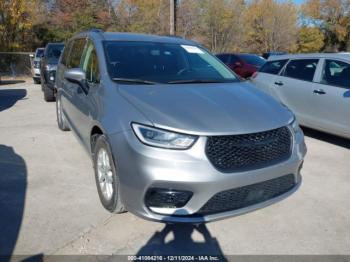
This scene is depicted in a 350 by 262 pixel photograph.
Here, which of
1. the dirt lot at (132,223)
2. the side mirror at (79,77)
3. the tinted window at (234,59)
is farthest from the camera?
the tinted window at (234,59)

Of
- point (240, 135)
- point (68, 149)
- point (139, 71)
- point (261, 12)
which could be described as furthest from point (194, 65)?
point (261, 12)

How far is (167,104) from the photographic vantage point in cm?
326

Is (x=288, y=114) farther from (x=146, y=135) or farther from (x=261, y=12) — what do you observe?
(x=261, y=12)

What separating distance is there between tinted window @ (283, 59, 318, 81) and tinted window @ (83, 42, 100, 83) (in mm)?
3884

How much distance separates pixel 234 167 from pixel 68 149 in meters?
3.51

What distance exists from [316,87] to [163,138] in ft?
13.7

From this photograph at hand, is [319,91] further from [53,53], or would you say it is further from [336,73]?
[53,53]

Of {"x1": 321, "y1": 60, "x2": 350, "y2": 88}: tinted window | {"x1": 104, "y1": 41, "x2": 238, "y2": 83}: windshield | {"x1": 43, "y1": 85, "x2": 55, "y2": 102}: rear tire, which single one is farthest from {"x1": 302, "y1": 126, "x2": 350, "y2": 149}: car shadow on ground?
{"x1": 43, "y1": 85, "x2": 55, "y2": 102}: rear tire

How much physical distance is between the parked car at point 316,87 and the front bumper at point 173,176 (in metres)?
3.28

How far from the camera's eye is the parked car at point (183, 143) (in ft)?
9.46

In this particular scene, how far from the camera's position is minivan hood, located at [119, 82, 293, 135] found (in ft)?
9.84

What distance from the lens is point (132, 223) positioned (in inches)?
136

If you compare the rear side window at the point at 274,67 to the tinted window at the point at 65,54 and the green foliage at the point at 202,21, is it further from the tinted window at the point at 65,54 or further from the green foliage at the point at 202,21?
the green foliage at the point at 202,21

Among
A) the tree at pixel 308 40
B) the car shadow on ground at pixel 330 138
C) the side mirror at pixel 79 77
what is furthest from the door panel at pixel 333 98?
the tree at pixel 308 40
